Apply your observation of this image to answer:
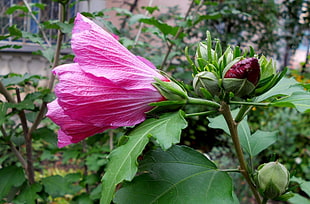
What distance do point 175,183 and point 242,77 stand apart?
0.22m

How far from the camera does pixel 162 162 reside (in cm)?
56

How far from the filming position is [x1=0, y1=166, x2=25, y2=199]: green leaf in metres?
1.10

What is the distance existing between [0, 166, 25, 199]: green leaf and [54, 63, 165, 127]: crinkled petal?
0.82 meters

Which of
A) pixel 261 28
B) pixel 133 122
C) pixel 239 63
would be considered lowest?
pixel 261 28

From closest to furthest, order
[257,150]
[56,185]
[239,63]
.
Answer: [239,63], [257,150], [56,185]

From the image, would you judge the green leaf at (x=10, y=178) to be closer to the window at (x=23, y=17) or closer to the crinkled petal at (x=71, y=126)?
the crinkled petal at (x=71, y=126)

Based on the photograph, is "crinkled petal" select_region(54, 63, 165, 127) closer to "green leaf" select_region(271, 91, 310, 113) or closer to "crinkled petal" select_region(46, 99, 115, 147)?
"crinkled petal" select_region(46, 99, 115, 147)

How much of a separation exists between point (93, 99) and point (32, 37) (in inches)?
40.2

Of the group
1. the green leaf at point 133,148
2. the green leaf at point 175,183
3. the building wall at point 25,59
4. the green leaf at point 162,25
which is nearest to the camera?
the green leaf at point 133,148

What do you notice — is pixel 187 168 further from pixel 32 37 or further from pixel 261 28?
pixel 261 28

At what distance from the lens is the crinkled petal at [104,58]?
1.47 ft

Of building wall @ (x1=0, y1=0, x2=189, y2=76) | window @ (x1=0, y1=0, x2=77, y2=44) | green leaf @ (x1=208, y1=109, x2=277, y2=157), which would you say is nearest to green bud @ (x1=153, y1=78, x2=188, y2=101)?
green leaf @ (x1=208, y1=109, x2=277, y2=157)

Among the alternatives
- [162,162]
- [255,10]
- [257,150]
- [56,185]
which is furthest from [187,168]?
[255,10]

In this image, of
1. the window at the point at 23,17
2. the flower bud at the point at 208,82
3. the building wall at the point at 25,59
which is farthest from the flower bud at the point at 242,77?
the window at the point at 23,17
